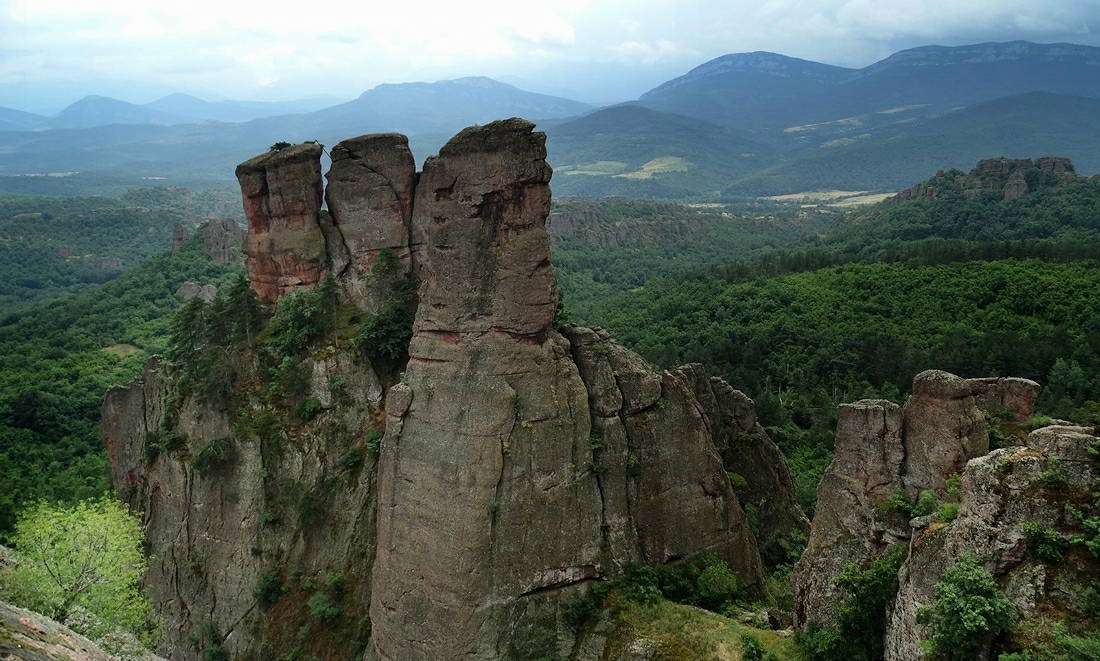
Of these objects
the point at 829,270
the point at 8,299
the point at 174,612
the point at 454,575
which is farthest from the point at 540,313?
the point at 8,299

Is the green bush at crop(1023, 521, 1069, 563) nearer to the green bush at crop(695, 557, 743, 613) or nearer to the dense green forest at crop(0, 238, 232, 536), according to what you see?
the green bush at crop(695, 557, 743, 613)

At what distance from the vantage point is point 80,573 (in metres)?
23.1

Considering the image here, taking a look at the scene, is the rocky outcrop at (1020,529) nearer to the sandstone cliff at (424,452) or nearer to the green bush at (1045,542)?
the green bush at (1045,542)

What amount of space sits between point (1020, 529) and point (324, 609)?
885 inches

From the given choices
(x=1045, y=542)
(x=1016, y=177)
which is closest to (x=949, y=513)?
(x=1045, y=542)

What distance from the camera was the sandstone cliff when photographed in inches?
964

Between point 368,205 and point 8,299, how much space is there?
132m

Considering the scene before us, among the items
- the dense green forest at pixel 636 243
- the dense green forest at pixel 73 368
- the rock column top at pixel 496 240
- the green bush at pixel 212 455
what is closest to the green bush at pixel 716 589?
the rock column top at pixel 496 240

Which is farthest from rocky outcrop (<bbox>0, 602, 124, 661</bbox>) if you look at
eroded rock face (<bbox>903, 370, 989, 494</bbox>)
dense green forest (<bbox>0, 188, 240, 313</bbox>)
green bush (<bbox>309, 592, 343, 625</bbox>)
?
dense green forest (<bbox>0, 188, 240, 313</bbox>)

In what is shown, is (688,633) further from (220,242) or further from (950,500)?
(220,242)

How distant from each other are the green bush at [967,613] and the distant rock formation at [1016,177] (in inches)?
5485

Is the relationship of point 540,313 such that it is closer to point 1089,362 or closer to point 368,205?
point 368,205

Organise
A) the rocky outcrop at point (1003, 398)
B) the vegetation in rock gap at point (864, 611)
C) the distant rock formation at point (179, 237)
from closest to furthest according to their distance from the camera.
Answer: the vegetation in rock gap at point (864, 611)
the rocky outcrop at point (1003, 398)
the distant rock formation at point (179, 237)

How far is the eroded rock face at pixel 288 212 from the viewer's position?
1210 inches
